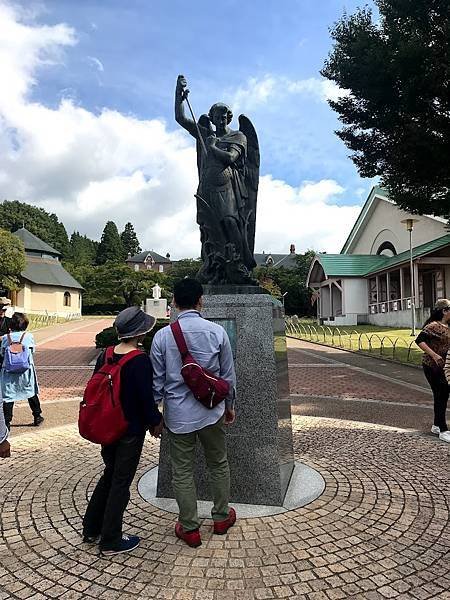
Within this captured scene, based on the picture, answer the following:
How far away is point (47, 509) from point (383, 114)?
1277 centimetres

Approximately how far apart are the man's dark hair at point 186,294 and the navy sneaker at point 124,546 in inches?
63.8

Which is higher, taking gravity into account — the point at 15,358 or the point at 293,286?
the point at 293,286

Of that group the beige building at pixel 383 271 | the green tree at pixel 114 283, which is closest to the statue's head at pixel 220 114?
the beige building at pixel 383 271

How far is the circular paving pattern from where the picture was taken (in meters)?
2.61

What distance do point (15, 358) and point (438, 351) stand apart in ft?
18.5

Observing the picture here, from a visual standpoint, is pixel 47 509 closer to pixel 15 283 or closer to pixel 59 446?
pixel 59 446

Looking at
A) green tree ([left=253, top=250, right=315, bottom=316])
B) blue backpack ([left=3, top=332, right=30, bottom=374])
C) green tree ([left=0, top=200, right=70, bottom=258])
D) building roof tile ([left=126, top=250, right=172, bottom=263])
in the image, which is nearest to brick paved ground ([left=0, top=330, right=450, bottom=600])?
blue backpack ([left=3, top=332, right=30, bottom=374])

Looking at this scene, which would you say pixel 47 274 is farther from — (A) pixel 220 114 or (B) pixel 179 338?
(B) pixel 179 338

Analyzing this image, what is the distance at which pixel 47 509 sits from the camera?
3.67 metres

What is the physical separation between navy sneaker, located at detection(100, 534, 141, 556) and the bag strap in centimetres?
134

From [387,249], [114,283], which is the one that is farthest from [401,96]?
[114,283]

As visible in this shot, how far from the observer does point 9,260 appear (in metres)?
36.0

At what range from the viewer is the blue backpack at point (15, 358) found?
19.9 feet

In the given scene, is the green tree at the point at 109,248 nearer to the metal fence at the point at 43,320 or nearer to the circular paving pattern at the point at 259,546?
the metal fence at the point at 43,320
